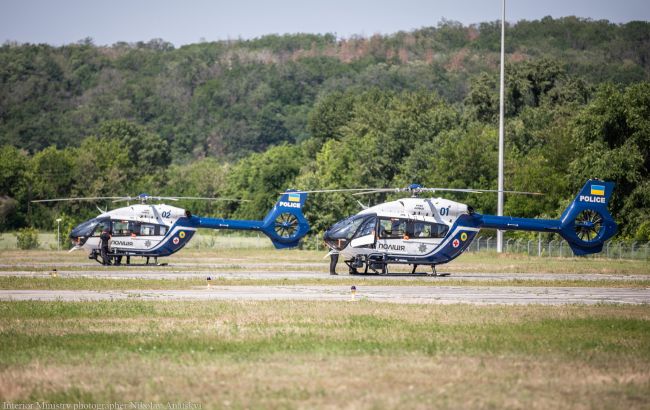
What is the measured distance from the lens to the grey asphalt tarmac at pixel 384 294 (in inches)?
1244

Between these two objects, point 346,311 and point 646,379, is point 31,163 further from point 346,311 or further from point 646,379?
point 646,379

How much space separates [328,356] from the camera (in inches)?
768

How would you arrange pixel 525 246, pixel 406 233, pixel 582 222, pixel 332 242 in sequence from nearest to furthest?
pixel 406 233 < pixel 332 242 < pixel 582 222 < pixel 525 246

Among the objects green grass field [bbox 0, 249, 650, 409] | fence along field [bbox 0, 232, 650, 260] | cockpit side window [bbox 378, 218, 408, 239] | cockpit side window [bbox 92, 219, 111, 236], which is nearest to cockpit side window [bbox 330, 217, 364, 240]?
cockpit side window [bbox 378, 218, 408, 239]

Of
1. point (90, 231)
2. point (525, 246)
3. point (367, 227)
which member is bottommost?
point (525, 246)

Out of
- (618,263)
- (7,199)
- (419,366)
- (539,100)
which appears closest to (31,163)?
(7,199)

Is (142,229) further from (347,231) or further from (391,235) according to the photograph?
(391,235)

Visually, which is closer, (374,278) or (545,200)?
(374,278)

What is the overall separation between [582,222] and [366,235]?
33.7 feet

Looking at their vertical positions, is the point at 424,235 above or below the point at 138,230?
above

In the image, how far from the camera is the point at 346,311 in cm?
2744

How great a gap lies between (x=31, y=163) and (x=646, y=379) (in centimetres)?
11654

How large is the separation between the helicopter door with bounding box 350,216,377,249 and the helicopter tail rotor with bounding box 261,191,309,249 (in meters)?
11.7

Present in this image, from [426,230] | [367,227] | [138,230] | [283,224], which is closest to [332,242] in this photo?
[367,227]
